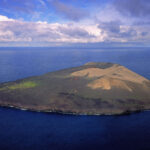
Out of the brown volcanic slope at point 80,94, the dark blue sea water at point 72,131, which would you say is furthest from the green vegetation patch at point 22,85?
the dark blue sea water at point 72,131

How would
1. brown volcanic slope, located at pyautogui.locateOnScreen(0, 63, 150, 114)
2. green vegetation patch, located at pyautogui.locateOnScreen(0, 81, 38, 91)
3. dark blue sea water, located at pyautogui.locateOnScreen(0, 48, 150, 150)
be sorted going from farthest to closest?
1. green vegetation patch, located at pyautogui.locateOnScreen(0, 81, 38, 91)
2. brown volcanic slope, located at pyautogui.locateOnScreen(0, 63, 150, 114)
3. dark blue sea water, located at pyautogui.locateOnScreen(0, 48, 150, 150)

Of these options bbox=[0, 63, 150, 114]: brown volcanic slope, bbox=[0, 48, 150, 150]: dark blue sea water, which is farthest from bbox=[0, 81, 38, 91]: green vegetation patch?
bbox=[0, 48, 150, 150]: dark blue sea water

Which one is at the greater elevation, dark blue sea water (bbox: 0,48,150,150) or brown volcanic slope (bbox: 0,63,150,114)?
brown volcanic slope (bbox: 0,63,150,114)

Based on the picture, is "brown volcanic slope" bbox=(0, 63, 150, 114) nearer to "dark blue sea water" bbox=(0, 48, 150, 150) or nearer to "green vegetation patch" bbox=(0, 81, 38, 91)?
"green vegetation patch" bbox=(0, 81, 38, 91)

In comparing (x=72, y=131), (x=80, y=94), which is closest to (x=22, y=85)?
(x=80, y=94)

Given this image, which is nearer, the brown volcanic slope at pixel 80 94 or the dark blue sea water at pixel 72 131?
the dark blue sea water at pixel 72 131

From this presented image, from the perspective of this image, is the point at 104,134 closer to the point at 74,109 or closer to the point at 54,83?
the point at 74,109

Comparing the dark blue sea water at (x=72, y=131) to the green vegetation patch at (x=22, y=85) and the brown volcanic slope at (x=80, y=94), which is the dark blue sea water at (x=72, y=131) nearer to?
the brown volcanic slope at (x=80, y=94)

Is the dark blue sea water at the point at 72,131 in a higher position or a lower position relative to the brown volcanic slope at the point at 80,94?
lower

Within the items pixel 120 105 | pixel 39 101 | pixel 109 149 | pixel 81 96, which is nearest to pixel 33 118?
pixel 39 101
